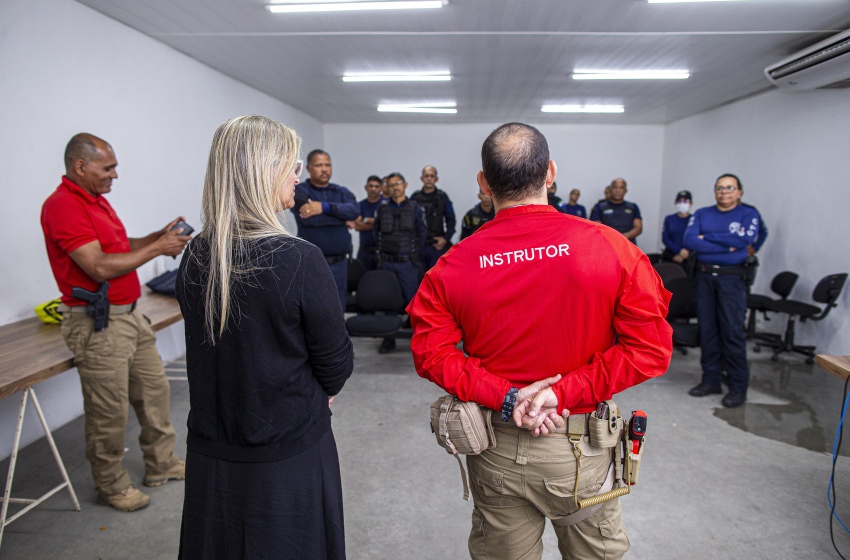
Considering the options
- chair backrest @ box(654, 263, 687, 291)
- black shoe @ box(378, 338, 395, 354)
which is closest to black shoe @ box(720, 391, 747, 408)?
chair backrest @ box(654, 263, 687, 291)

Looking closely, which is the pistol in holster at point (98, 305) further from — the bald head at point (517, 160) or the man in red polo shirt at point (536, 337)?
the bald head at point (517, 160)

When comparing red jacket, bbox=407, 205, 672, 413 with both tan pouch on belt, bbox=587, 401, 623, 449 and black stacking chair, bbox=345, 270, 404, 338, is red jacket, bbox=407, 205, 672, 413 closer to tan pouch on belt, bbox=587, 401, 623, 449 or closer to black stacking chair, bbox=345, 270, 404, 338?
tan pouch on belt, bbox=587, 401, 623, 449

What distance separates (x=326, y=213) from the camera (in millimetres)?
3695

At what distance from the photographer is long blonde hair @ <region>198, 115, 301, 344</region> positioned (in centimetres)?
103

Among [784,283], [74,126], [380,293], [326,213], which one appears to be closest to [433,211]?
[380,293]

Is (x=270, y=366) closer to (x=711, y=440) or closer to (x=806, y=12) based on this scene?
(x=711, y=440)

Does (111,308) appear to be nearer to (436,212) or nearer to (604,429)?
(604,429)

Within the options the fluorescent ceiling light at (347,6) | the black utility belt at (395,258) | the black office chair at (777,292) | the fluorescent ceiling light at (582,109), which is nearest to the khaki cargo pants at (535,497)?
the fluorescent ceiling light at (347,6)

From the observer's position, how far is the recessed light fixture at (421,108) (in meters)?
7.26

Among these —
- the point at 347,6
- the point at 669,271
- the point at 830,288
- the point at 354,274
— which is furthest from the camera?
the point at 354,274

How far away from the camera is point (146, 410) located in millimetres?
2410

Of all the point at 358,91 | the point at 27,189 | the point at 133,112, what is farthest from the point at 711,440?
the point at 358,91

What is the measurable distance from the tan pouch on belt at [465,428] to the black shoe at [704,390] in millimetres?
3107

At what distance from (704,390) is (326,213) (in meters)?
3.13
